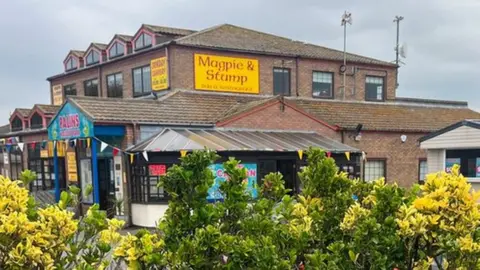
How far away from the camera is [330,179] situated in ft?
13.3

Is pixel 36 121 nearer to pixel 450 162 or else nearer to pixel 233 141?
pixel 233 141

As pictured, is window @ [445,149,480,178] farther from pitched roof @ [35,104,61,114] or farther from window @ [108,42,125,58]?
pitched roof @ [35,104,61,114]

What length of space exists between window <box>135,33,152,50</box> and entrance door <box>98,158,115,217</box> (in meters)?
6.91

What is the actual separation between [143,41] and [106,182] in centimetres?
776

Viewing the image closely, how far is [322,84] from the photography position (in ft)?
77.2

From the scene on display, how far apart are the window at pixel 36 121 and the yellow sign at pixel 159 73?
6483mm

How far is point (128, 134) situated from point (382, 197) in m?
12.3

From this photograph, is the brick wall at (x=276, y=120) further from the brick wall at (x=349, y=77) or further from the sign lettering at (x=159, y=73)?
the sign lettering at (x=159, y=73)

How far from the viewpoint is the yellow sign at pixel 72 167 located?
1758cm

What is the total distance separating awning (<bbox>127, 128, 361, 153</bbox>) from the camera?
554 inches

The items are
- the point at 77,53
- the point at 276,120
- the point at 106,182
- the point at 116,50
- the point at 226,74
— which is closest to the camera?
the point at 106,182

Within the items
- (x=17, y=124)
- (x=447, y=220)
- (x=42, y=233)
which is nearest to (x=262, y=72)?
(x=17, y=124)

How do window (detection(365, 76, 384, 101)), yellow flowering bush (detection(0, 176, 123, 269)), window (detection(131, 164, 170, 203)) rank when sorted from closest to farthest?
1. yellow flowering bush (detection(0, 176, 123, 269))
2. window (detection(131, 164, 170, 203))
3. window (detection(365, 76, 384, 101))

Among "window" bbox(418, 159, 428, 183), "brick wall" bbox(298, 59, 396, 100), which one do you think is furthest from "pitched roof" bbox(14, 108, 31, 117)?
"window" bbox(418, 159, 428, 183)
